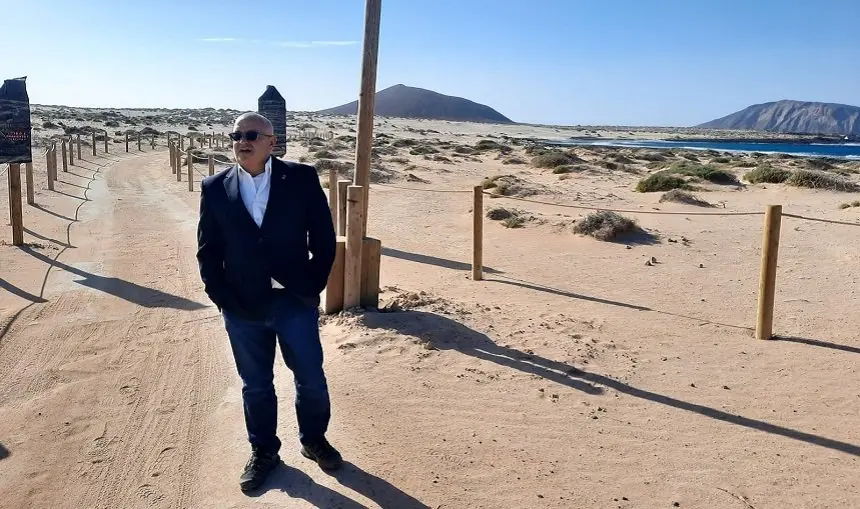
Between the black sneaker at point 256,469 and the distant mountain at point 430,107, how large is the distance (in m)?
156

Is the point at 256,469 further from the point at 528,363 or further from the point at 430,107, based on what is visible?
the point at 430,107

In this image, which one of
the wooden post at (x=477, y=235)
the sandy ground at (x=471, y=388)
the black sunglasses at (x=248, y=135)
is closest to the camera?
the black sunglasses at (x=248, y=135)

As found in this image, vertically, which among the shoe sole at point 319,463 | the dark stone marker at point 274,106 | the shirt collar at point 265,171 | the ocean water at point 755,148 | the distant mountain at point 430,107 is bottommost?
the shoe sole at point 319,463

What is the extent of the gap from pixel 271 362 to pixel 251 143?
1093mm

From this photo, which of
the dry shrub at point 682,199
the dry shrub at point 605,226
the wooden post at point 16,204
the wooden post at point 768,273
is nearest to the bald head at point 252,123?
the wooden post at point 768,273

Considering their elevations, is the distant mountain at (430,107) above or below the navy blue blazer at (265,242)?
above

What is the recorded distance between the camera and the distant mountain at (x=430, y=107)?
16025cm

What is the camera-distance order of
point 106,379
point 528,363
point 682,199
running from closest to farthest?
1. point 106,379
2. point 528,363
3. point 682,199

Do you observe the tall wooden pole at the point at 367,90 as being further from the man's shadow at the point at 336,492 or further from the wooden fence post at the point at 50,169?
the wooden fence post at the point at 50,169

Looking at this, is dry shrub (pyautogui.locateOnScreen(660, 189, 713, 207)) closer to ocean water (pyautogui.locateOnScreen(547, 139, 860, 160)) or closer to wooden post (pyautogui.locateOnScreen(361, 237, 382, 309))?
wooden post (pyautogui.locateOnScreen(361, 237, 382, 309))

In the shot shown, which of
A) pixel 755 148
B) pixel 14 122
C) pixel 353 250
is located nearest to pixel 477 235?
pixel 353 250

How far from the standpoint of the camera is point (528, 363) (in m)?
5.39

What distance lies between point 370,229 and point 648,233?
15.5 ft

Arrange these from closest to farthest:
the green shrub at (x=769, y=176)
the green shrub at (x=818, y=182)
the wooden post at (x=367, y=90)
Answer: the wooden post at (x=367, y=90) < the green shrub at (x=818, y=182) < the green shrub at (x=769, y=176)
